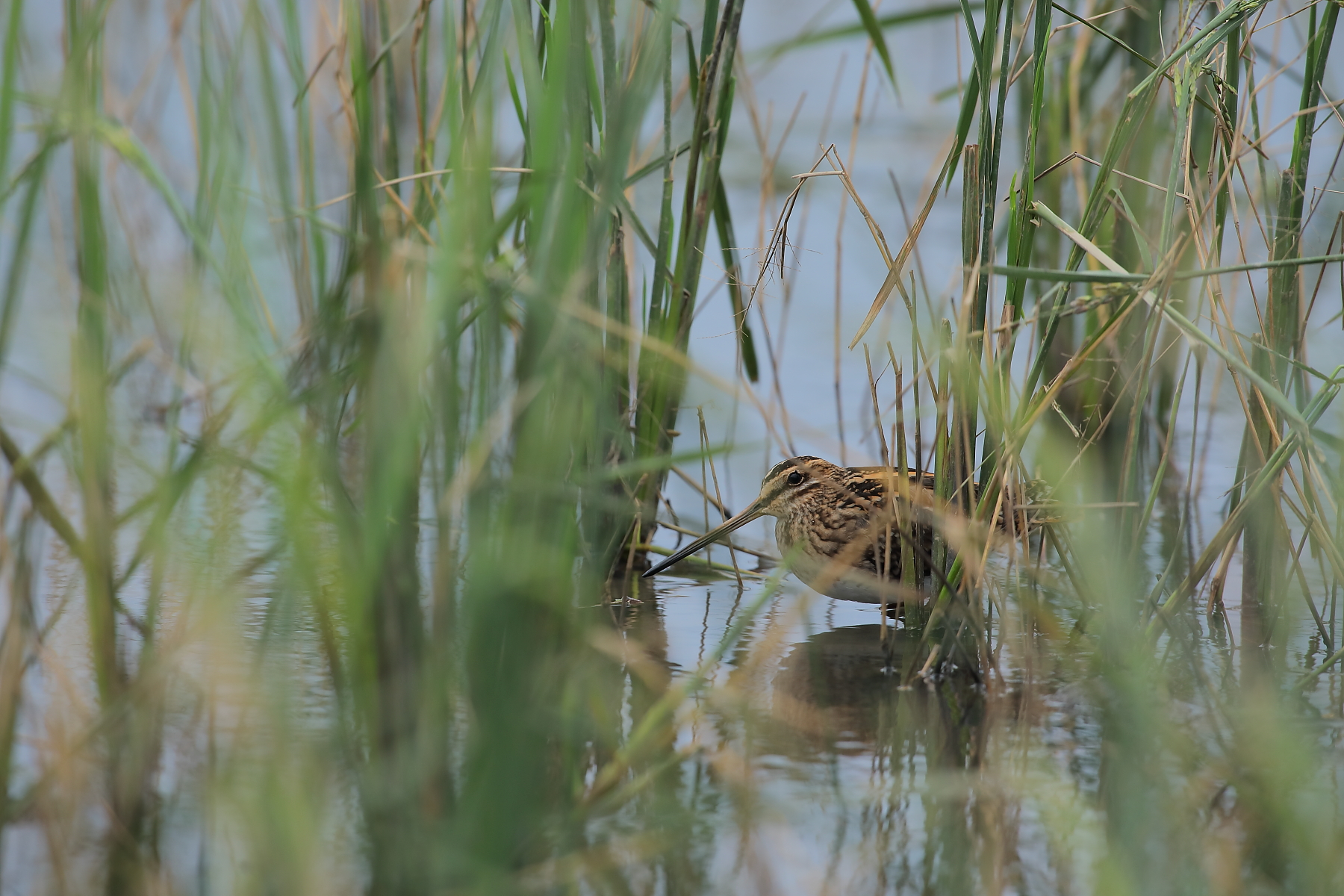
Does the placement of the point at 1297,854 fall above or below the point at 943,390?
below

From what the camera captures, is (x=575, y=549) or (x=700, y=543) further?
(x=700, y=543)

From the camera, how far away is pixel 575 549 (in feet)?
7.76

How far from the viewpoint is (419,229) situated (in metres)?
2.78

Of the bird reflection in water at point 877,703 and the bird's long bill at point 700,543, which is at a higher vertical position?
the bird's long bill at point 700,543

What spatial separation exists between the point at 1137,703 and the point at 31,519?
1.46m

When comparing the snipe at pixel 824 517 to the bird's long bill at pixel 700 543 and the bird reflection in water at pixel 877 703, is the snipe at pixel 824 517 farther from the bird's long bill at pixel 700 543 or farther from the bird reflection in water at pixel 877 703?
the bird reflection in water at pixel 877 703

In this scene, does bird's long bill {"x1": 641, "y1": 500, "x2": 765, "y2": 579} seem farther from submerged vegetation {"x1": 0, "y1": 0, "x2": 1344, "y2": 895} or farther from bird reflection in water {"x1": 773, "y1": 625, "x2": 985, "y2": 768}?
bird reflection in water {"x1": 773, "y1": 625, "x2": 985, "y2": 768}

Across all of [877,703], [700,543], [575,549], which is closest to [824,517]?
[700,543]

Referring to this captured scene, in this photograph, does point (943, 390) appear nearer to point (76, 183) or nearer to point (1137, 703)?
point (1137, 703)

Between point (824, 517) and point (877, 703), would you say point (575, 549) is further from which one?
point (824, 517)

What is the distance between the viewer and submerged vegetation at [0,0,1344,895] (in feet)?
5.53

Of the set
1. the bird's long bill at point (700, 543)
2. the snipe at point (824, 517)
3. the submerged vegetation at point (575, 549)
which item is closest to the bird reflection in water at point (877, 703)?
the submerged vegetation at point (575, 549)

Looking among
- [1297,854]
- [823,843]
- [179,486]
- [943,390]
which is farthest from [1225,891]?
[179,486]

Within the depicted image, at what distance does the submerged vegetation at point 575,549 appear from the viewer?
5.53 feet
